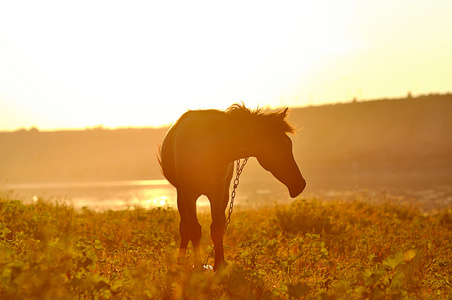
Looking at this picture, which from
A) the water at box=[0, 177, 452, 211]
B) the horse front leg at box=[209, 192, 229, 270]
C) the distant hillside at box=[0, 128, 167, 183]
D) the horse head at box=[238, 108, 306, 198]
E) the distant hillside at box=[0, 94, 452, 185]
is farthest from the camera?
the distant hillside at box=[0, 128, 167, 183]

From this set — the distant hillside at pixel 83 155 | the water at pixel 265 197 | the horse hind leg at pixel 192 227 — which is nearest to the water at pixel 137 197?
the water at pixel 265 197

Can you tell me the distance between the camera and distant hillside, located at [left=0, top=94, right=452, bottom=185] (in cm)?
11975

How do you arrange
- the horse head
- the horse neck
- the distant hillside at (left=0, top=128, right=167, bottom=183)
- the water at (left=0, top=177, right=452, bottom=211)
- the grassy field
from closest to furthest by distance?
the grassy field < the horse head < the horse neck < the water at (left=0, top=177, right=452, bottom=211) < the distant hillside at (left=0, top=128, right=167, bottom=183)

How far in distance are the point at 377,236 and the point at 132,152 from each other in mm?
163258

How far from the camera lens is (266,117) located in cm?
637

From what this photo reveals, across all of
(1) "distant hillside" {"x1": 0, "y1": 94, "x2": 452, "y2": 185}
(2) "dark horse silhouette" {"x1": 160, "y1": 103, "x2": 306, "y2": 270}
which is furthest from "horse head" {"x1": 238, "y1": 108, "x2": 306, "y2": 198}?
(1) "distant hillside" {"x1": 0, "y1": 94, "x2": 452, "y2": 185}

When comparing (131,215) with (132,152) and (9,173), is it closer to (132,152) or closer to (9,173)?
(132,152)

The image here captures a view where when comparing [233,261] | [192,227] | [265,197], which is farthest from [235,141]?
[265,197]

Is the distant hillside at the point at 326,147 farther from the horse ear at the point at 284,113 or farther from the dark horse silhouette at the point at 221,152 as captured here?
the horse ear at the point at 284,113

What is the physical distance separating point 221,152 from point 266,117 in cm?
77

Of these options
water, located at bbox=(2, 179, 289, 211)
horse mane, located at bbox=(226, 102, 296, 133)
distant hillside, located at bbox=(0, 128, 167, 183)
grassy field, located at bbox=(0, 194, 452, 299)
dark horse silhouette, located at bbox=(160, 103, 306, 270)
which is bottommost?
distant hillside, located at bbox=(0, 128, 167, 183)

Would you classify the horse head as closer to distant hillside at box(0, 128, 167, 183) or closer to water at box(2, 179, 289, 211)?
water at box(2, 179, 289, 211)

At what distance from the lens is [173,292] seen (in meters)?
5.37

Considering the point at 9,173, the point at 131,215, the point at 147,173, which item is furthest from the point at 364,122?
the point at 131,215
